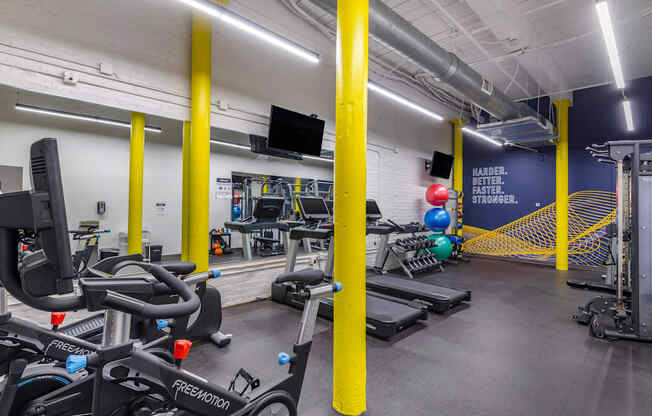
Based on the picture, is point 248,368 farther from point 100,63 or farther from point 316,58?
point 316,58

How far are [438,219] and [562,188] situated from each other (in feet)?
9.96

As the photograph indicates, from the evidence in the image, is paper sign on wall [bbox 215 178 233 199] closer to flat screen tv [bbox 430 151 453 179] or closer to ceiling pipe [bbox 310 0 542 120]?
flat screen tv [bbox 430 151 453 179]

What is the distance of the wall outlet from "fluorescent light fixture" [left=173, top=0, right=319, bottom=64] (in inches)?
54.0

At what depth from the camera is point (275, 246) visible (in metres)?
7.71

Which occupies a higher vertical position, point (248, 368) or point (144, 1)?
point (144, 1)

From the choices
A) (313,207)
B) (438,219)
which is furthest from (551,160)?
(313,207)

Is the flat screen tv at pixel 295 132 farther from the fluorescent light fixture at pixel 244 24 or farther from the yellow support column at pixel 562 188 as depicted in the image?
the yellow support column at pixel 562 188

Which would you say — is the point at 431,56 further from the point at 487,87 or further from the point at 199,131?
the point at 199,131

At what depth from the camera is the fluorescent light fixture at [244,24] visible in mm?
3207

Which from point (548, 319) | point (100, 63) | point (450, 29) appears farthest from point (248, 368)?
point (450, 29)

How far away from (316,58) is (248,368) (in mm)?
3886

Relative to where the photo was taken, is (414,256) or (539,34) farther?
(414,256)

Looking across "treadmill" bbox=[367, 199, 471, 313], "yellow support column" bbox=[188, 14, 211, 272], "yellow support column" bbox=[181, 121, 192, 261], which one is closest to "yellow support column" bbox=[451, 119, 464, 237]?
"treadmill" bbox=[367, 199, 471, 313]

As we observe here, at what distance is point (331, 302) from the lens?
13.6 feet
